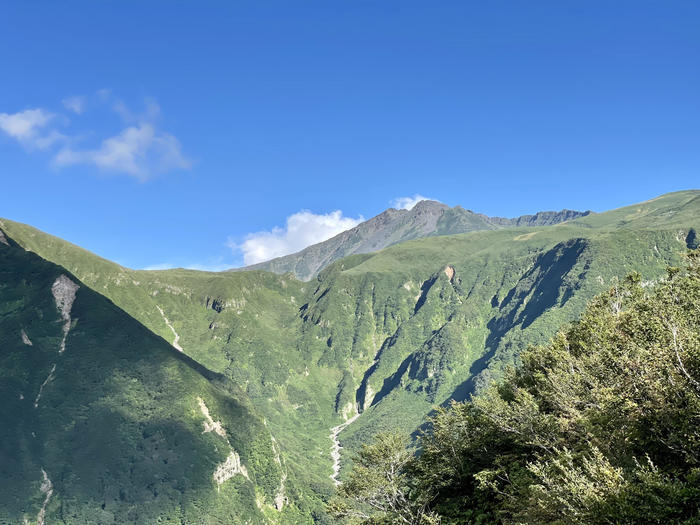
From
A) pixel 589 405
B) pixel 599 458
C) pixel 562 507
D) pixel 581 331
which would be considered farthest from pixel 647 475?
pixel 581 331

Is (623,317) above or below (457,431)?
above

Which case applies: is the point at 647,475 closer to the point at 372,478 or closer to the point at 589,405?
the point at 589,405

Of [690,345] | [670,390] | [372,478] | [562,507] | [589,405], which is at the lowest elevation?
[372,478]

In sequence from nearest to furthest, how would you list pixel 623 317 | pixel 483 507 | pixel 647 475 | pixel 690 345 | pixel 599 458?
1. pixel 647 475
2. pixel 599 458
3. pixel 690 345
4. pixel 483 507
5. pixel 623 317

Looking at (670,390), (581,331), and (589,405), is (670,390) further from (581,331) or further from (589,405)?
(581,331)

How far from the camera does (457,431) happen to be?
5297 cm

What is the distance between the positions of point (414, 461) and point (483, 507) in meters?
13.9

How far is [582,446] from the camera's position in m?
30.2

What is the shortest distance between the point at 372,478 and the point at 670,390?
33.9 metres

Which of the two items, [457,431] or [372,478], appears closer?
[372,478]

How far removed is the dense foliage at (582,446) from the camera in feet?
66.5

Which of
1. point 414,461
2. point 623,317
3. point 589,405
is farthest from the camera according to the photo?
point 414,461

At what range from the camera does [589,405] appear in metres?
31.1

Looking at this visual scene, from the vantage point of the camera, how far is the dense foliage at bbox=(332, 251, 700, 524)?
20.3 meters
